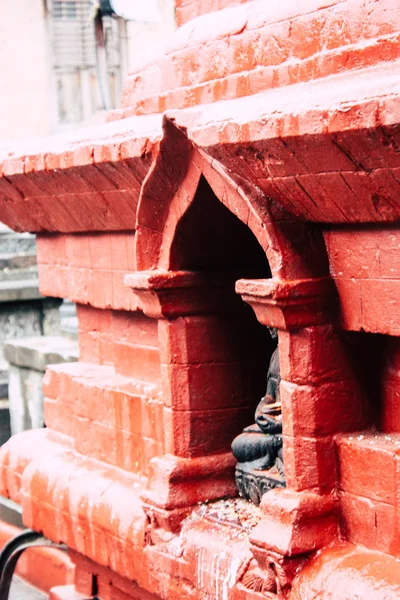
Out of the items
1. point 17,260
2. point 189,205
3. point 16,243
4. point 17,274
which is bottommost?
point 17,274

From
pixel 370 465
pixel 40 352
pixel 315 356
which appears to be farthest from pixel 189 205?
pixel 40 352

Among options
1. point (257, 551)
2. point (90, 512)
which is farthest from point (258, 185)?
point (90, 512)

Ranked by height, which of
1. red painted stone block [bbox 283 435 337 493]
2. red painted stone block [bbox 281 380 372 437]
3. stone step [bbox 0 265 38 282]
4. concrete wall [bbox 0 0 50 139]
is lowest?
red painted stone block [bbox 283 435 337 493]

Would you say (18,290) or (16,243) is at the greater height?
(16,243)

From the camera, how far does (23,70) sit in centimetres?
1358

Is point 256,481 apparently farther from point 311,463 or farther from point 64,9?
point 64,9

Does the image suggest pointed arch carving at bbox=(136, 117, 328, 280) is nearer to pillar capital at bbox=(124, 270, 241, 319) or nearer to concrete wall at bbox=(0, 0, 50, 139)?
pillar capital at bbox=(124, 270, 241, 319)

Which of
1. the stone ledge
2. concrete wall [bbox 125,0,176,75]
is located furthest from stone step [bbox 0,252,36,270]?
concrete wall [bbox 125,0,176,75]

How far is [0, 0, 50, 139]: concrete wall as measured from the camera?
44.2ft

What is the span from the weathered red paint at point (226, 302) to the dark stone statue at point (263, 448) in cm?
13

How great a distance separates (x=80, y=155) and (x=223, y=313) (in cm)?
93

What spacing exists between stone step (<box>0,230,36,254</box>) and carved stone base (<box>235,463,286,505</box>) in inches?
257

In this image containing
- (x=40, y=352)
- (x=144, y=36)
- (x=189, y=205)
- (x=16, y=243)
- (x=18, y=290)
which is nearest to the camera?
(x=189, y=205)

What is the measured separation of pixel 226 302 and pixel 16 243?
6465mm
